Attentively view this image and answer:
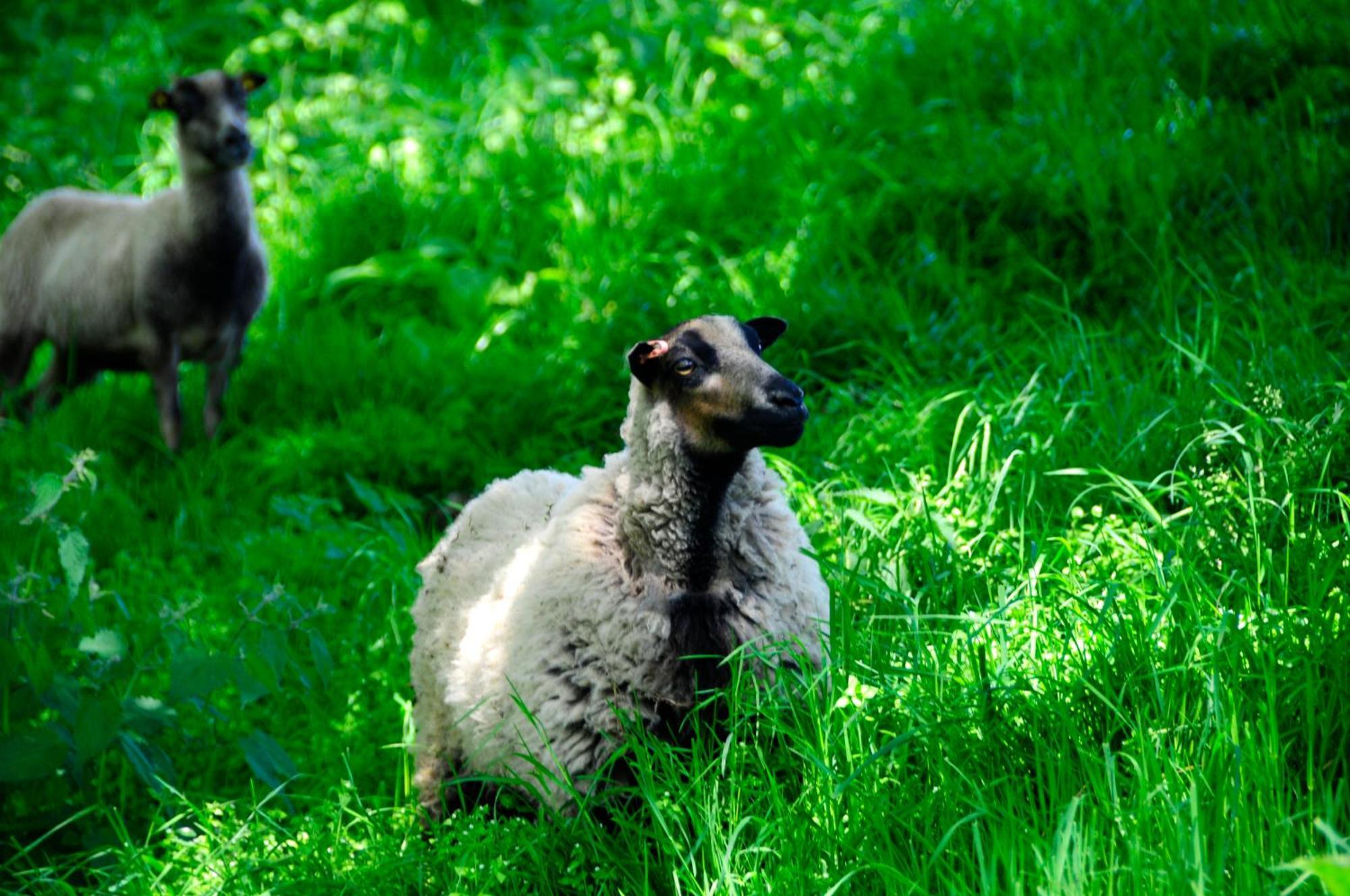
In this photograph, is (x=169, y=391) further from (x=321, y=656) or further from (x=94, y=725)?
(x=94, y=725)

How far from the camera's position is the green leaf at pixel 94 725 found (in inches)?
135

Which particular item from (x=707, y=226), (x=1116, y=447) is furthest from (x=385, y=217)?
(x=1116, y=447)

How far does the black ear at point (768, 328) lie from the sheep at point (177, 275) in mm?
3190

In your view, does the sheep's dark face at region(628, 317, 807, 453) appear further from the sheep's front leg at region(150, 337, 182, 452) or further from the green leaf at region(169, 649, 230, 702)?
the sheep's front leg at region(150, 337, 182, 452)

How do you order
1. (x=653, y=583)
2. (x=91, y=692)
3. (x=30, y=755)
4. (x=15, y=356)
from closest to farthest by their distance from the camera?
(x=653, y=583) < (x=30, y=755) < (x=91, y=692) < (x=15, y=356)

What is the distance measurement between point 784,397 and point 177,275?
3.89 m

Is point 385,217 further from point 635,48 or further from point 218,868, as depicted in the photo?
point 218,868

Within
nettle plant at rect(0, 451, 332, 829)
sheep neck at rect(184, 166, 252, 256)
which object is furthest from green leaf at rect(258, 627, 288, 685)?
sheep neck at rect(184, 166, 252, 256)

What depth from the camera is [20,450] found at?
585cm

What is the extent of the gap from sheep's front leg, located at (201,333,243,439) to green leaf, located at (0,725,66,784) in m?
2.69

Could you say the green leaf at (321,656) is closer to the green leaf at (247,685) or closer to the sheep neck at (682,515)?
the green leaf at (247,685)

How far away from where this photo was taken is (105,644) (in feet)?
12.0

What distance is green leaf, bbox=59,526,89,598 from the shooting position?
3.54m

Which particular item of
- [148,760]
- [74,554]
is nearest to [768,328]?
[74,554]
